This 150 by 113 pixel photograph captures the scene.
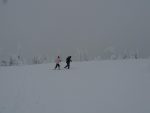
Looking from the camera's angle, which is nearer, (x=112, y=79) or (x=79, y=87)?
(x=79, y=87)

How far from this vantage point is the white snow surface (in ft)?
53.9

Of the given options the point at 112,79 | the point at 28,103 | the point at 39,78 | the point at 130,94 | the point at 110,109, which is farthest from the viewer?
the point at 39,78

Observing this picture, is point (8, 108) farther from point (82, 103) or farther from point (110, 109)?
point (110, 109)

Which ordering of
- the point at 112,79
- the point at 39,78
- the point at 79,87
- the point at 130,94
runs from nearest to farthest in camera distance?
the point at 130,94 → the point at 79,87 → the point at 112,79 → the point at 39,78

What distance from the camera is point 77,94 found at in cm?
1903

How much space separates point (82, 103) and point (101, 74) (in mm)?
9476

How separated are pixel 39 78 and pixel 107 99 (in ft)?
31.2

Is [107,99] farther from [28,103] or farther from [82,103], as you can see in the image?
[28,103]

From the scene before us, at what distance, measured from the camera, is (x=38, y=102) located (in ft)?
57.6

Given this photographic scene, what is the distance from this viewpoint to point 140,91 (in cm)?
1914

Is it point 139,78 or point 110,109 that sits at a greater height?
point 139,78

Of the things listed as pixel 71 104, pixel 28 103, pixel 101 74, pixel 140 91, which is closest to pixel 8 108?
pixel 28 103

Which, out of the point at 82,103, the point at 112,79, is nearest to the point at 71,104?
the point at 82,103

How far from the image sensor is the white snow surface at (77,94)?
16438 millimetres
